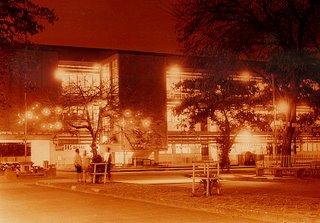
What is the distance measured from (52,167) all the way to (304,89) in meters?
18.5

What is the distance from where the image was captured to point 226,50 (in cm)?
2517

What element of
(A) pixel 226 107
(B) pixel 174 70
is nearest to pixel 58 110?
(A) pixel 226 107

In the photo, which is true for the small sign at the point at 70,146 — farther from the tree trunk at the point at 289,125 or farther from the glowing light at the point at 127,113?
the tree trunk at the point at 289,125

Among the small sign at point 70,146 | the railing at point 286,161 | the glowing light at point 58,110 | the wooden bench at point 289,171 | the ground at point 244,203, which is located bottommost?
the ground at point 244,203

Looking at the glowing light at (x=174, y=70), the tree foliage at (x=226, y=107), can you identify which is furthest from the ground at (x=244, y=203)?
the glowing light at (x=174, y=70)

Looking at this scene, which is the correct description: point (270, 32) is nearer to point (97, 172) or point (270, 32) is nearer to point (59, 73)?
point (97, 172)

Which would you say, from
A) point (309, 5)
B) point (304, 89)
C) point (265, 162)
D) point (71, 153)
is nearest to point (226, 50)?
point (309, 5)

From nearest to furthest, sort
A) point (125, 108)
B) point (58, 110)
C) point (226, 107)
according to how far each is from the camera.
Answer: point (226, 107) → point (58, 110) → point (125, 108)

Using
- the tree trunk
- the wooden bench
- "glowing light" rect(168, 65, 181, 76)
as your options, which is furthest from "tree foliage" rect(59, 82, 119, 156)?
"glowing light" rect(168, 65, 181, 76)

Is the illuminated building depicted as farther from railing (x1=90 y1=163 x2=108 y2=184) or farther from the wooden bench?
railing (x1=90 y1=163 x2=108 y2=184)

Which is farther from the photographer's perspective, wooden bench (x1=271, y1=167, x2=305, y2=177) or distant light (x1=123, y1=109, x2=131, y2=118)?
distant light (x1=123, y1=109, x2=131, y2=118)

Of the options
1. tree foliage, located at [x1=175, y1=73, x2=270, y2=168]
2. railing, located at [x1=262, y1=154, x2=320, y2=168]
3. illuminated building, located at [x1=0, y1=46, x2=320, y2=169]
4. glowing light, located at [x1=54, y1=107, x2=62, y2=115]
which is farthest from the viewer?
illuminated building, located at [x1=0, y1=46, x2=320, y2=169]

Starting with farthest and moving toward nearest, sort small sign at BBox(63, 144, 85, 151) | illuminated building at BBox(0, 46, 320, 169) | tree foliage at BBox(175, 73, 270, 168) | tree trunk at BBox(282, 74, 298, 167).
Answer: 1. small sign at BBox(63, 144, 85, 151)
2. illuminated building at BBox(0, 46, 320, 169)
3. tree foliage at BBox(175, 73, 270, 168)
4. tree trunk at BBox(282, 74, 298, 167)

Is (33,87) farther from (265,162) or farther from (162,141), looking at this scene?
(162,141)
